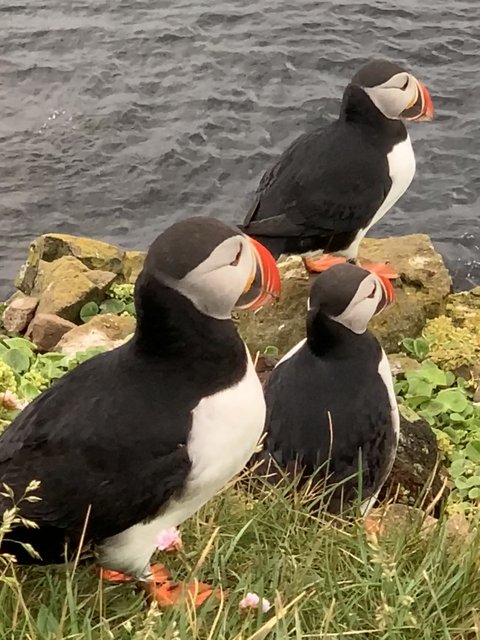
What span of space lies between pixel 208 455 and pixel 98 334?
334 cm

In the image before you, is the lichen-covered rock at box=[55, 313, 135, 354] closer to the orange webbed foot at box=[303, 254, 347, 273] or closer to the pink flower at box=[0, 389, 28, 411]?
the orange webbed foot at box=[303, 254, 347, 273]

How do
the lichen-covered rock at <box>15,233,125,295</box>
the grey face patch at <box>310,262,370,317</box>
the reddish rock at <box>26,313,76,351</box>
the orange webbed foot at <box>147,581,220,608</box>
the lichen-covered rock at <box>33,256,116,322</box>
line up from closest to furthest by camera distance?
the orange webbed foot at <box>147,581,220,608</box>
the grey face patch at <box>310,262,370,317</box>
the reddish rock at <box>26,313,76,351</box>
the lichen-covered rock at <box>33,256,116,322</box>
the lichen-covered rock at <box>15,233,125,295</box>

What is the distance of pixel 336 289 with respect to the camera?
4.50 m

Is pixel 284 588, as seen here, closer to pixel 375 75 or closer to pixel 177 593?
pixel 177 593

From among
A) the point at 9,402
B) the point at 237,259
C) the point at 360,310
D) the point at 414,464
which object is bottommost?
the point at 414,464

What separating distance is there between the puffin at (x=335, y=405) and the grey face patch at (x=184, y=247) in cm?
104

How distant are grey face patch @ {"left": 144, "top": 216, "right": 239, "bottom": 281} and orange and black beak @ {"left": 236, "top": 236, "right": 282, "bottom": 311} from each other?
0.12 m

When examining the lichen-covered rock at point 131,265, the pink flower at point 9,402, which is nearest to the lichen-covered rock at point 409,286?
the lichen-covered rock at point 131,265

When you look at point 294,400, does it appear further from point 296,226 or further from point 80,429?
point 296,226

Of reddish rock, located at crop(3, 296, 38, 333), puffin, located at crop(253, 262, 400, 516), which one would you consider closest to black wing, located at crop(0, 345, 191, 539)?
puffin, located at crop(253, 262, 400, 516)

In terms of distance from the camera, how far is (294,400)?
4195 millimetres

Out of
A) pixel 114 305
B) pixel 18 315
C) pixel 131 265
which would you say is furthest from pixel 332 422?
pixel 131 265

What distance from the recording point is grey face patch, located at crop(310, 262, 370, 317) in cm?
440

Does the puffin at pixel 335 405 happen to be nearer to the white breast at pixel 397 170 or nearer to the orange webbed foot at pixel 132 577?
the orange webbed foot at pixel 132 577
